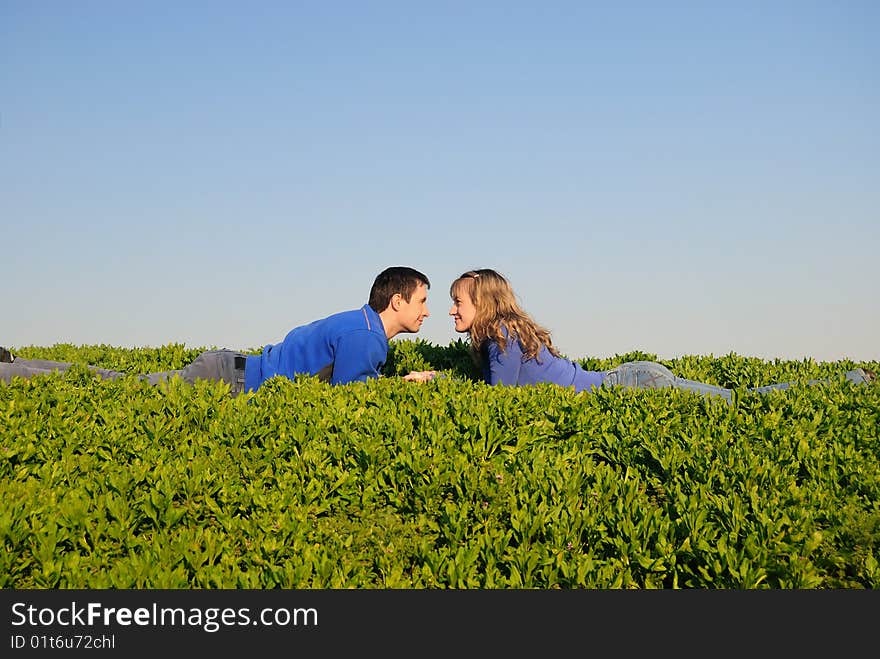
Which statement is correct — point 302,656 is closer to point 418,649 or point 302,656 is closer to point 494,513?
point 418,649

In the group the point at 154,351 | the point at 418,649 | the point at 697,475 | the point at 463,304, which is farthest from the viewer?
the point at 154,351

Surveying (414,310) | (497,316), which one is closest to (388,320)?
(414,310)

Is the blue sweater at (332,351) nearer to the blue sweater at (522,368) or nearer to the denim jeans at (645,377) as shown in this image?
the blue sweater at (522,368)

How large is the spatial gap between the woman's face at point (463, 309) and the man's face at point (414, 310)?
357 mm

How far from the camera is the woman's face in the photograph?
8656 millimetres

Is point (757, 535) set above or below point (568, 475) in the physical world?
below

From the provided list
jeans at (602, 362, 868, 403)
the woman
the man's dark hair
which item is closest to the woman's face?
the woman

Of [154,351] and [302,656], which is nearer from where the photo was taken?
[302,656]

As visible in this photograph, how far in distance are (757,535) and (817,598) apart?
455mm

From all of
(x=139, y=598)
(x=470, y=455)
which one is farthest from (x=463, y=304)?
(x=139, y=598)

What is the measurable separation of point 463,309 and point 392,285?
82 cm

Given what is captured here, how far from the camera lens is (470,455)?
5332mm

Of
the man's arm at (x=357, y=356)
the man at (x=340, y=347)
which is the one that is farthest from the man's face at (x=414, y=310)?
the man's arm at (x=357, y=356)

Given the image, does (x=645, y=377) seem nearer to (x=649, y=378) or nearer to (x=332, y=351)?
(x=649, y=378)
